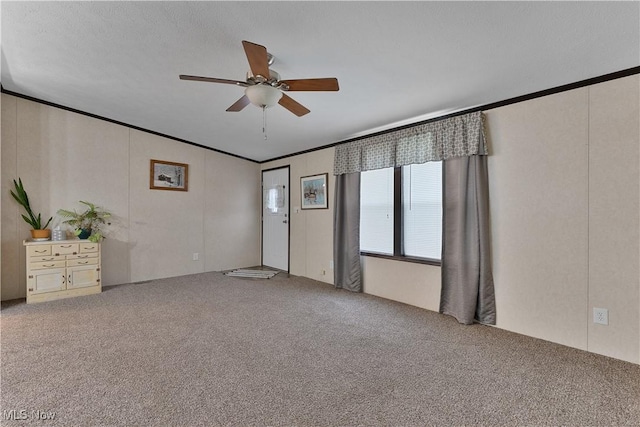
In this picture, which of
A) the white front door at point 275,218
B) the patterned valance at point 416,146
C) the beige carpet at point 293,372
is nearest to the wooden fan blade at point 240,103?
the patterned valance at point 416,146

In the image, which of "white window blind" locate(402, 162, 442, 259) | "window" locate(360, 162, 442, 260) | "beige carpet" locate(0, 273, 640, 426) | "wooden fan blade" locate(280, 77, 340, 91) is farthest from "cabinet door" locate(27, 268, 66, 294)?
"white window blind" locate(402, 162, 442, 259)

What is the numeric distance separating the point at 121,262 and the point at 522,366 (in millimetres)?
5266

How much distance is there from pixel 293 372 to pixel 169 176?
4.32 meters

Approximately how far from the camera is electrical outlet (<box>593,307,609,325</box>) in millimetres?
2381

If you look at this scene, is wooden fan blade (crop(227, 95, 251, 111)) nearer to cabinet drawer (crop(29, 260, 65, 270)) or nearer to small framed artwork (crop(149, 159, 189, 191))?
small framed artwork (crop(149, 159, 189, 191))

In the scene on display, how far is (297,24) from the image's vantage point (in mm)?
2045

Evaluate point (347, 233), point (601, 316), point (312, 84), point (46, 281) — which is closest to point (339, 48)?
point (312, 84)

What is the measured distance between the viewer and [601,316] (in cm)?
241

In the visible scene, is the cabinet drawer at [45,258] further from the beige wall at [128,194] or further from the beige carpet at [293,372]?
the beige carpet at [293,372]

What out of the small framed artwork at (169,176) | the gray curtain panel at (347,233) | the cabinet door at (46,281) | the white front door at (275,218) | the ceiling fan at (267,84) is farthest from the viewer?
the white front door at (275,218)

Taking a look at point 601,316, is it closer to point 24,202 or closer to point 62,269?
point 62,269

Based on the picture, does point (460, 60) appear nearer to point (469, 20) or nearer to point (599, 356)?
point (469, 20)

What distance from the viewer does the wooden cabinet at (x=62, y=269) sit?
375 centimetres

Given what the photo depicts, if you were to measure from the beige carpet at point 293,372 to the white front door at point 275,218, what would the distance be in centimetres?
245
